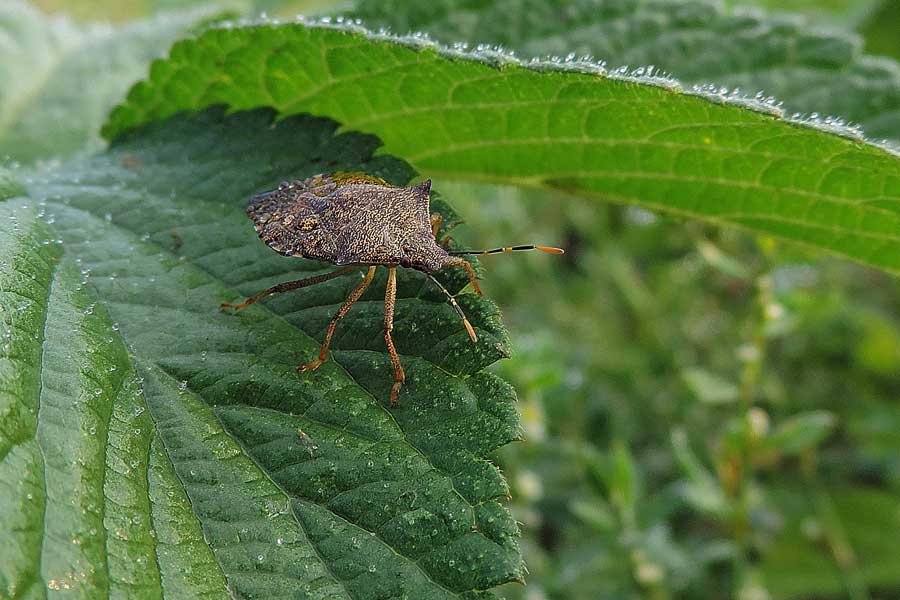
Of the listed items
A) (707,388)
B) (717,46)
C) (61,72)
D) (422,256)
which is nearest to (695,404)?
(707,388)

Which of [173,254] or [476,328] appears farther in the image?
[173,254]

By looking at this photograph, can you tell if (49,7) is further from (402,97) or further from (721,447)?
(721,447)

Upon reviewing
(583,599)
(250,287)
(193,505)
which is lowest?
(583,599)

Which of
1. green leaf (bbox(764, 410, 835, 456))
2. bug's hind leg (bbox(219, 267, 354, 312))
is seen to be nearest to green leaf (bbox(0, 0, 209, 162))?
bug's hind leg (bbox(219, 267, 354, 312))

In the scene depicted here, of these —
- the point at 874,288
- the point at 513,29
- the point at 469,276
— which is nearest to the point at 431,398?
the point at 469,276

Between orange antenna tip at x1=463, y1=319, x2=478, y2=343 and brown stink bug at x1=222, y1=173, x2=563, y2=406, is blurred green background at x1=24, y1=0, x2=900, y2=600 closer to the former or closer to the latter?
brown stink bug at x1=222, y1=173, x2=563, y2=406

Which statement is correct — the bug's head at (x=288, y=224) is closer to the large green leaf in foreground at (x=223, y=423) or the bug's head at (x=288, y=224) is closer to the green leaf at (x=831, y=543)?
the large green leaf in foreground at (x=223, y=423)
